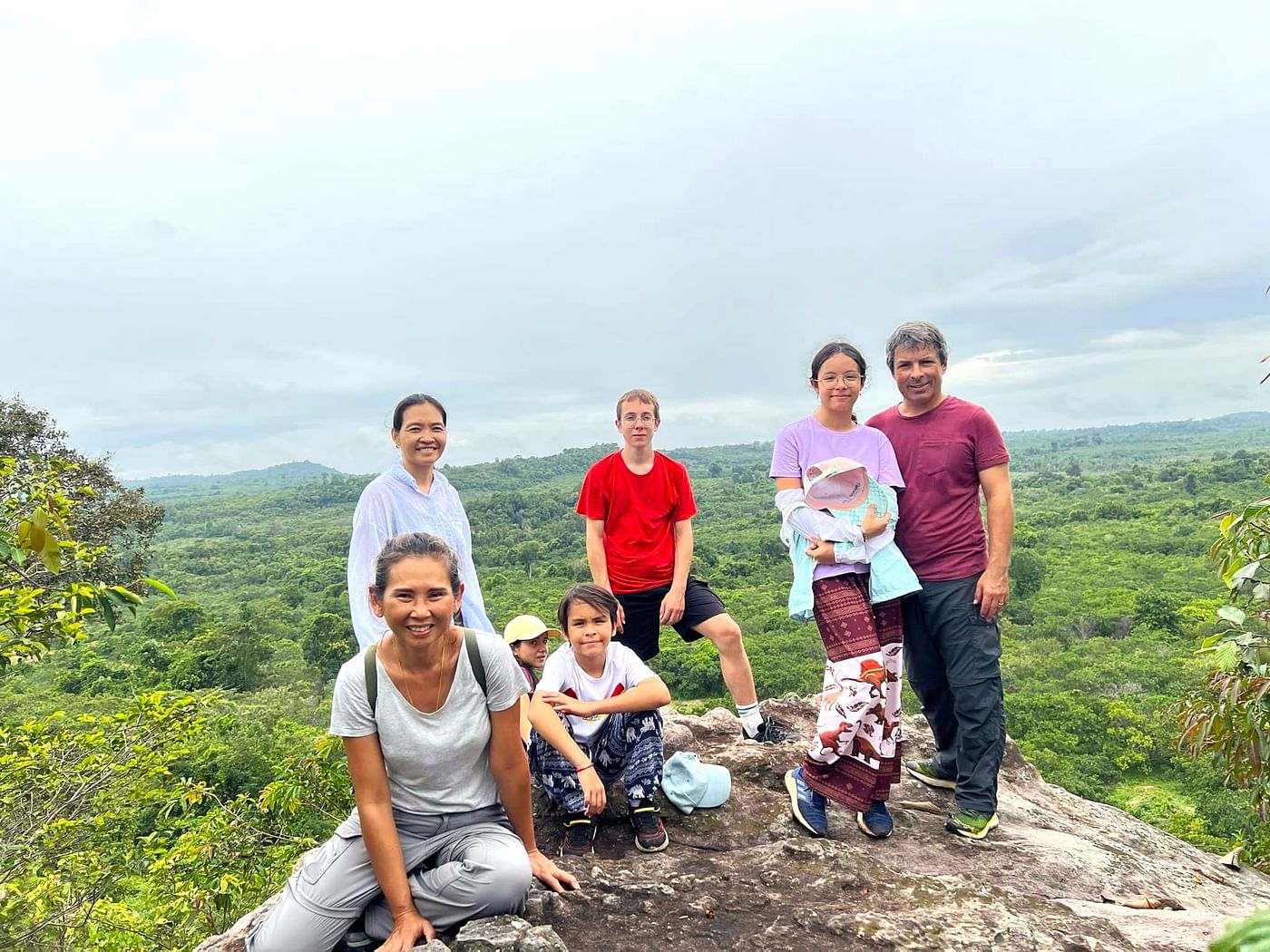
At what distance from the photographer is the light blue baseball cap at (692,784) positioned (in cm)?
354

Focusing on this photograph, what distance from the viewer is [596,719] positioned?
10.6 feet

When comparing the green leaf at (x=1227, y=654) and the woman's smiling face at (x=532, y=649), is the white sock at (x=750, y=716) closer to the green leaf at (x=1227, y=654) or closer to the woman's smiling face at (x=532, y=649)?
the woman's smiling face at (x=532, y=649)

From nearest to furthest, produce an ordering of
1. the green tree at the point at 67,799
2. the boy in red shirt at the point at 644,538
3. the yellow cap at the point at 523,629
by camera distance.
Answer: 1. the yellow cap at the point at 523,629
2. the boy in red shirt at the point at 644,538
3. the green tree at the point at 67,799

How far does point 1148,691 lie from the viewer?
2709 centimetres

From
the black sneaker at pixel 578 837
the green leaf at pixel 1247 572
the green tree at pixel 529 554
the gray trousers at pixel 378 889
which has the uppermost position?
the green leaf at pixel 1247 572

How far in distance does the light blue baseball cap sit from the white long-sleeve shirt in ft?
3.68

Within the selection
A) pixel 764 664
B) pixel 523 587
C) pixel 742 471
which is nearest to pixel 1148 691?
pixel 764 664

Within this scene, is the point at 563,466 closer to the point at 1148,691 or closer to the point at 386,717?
the point at 1148,691

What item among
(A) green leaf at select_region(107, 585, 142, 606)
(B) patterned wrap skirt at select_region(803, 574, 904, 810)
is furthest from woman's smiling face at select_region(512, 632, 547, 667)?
(A) green leaf at select_region(107, 585, 142, 606)

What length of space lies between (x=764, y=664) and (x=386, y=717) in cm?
2770

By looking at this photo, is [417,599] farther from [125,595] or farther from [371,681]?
[125,595]

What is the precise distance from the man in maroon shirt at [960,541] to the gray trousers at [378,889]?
82.6 inches

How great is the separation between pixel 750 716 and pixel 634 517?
143 cm

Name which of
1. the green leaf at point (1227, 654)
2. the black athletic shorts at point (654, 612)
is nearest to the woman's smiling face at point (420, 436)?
the black athletic shorts at point (654, 612)
